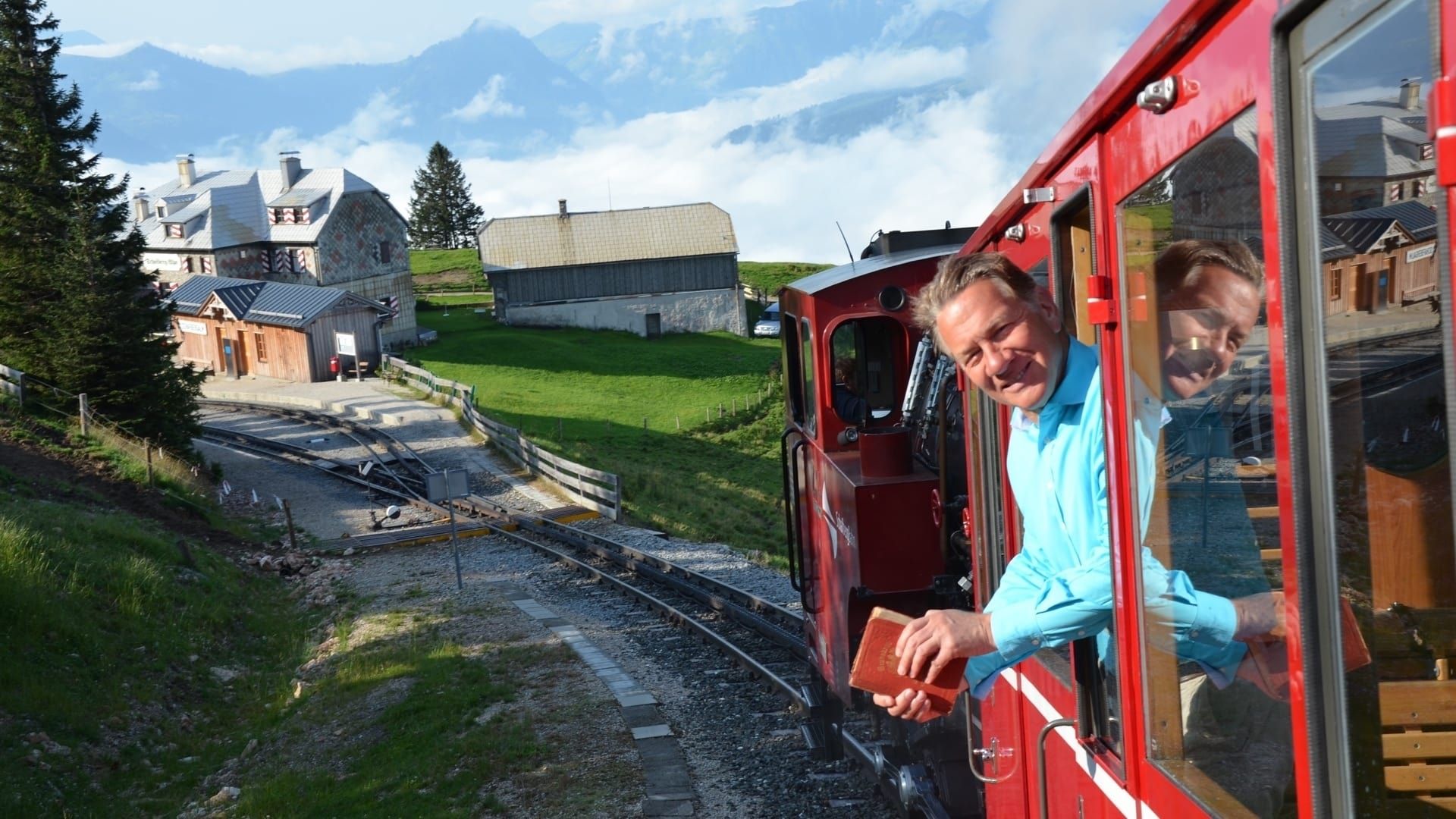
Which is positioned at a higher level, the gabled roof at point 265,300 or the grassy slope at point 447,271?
the grassy slope at point 447,271

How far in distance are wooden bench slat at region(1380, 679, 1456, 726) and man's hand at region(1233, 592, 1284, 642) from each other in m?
0.28

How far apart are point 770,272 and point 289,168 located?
41711 millimetres

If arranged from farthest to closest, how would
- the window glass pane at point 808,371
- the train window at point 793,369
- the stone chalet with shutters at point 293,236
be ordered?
the stone chalet with shutters at point 293,236
the train window at point 793,369
the window glass pane at point 808,371

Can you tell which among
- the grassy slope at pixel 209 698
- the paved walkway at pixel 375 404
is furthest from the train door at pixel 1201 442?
the paved walkway at pixel 375 404

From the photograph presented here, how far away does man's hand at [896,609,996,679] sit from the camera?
2.87 m

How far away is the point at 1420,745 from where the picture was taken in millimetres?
1794

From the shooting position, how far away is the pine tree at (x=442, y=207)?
370 feet

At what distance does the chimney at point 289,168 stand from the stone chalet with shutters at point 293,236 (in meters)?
0.05

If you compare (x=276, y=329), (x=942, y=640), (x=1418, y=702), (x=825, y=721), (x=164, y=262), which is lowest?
(x=825, y=721)

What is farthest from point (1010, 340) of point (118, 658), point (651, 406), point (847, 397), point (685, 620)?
point (651, 406)

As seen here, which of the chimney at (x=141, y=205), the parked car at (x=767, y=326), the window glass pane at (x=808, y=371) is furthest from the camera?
the parked car at (x=767, y=326)

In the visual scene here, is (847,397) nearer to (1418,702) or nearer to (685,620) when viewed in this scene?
(1418,702)

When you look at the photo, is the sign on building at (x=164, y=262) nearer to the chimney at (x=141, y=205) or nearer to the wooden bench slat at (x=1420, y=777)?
the chimney at (x=141, y=205)

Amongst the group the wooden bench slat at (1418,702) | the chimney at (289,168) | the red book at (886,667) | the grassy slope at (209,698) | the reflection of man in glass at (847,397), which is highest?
the chimney at (289,168)
